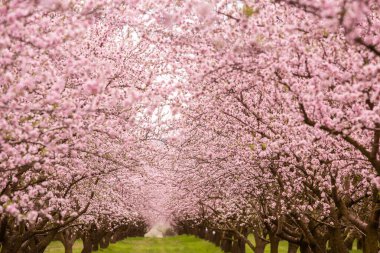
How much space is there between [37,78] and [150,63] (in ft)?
20.8

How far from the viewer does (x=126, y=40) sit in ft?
53.7

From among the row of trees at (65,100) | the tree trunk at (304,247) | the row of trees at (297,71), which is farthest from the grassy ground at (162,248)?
the row of trees at (297,71)

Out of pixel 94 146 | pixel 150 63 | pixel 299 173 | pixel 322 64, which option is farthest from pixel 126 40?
pixel 322 64

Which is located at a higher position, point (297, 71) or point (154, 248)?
point (297, 71)

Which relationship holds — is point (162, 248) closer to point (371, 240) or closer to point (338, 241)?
point (338, 241)

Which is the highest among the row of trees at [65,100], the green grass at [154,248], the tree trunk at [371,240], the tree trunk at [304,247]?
the row of trees at [65,100]

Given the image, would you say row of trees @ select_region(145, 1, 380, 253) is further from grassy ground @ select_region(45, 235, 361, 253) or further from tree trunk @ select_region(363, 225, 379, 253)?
grassy ground @ select_region(45, 235, 361, 253)

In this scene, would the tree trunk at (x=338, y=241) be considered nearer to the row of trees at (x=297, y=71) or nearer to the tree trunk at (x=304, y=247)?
the row of trees at (x=297, y=71)

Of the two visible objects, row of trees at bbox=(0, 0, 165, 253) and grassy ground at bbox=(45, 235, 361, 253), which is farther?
grassy ground at bbox=(45, 235, 361, 253)

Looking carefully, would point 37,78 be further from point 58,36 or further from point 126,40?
point 126,40

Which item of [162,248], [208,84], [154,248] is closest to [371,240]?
[208,84]

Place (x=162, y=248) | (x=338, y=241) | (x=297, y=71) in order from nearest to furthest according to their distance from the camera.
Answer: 1. (x=297, y=71)
2. (x=338, y=241)
3. (x=162, y=248)

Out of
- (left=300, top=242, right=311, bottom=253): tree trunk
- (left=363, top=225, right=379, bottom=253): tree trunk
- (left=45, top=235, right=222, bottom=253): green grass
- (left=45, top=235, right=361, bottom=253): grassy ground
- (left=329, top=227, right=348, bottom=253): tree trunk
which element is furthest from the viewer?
(left=45, top=235, right=222, bottom=253): green grass

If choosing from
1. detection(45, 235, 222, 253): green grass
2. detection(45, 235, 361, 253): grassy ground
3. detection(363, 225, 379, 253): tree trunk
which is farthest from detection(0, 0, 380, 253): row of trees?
detection(45, 235, 222, 253): green grass
